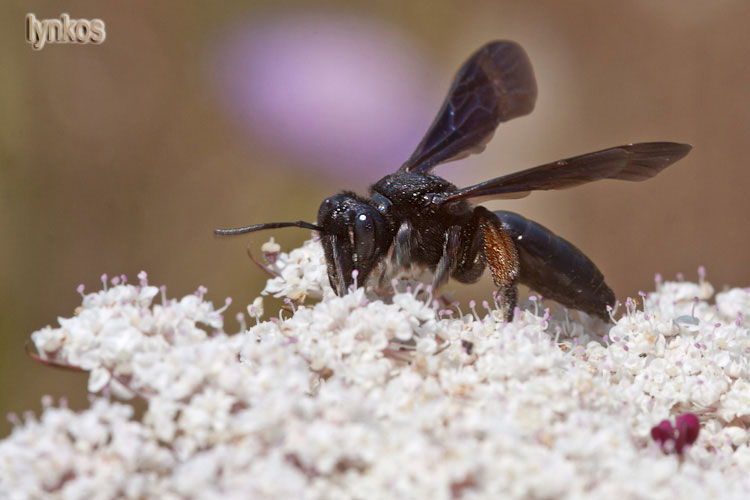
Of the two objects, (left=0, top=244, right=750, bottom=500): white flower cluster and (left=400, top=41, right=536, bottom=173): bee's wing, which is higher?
(left=400, top=41, right=536, bottom=173): bee's wing

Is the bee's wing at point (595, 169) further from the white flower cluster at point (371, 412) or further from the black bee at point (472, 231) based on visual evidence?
the white flower cluster at point (371, 412)

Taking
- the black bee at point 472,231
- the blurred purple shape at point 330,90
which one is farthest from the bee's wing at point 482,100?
the blurred purple shape at point 330,90

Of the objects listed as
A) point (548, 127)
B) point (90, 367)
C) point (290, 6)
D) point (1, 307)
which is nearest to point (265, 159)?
point (290, 6)

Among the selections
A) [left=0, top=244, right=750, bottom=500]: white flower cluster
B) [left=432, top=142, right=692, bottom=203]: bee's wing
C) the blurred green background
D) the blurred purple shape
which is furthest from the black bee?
the blurred purple shape

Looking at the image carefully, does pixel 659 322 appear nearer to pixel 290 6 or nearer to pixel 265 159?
pixel 265 159

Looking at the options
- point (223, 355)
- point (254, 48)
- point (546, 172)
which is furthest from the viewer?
point (254, 48)

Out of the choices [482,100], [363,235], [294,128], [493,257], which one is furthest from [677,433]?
[294,128]

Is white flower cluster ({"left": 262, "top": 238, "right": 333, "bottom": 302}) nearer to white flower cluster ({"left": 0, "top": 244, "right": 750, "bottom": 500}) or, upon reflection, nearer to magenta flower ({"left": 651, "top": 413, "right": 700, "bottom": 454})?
white flower cluster ({"left": 0, "top": 244, "right": 750, "bottom": 500})
